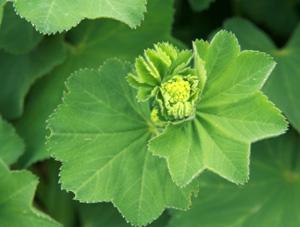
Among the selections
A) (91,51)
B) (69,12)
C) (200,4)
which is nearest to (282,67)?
(200,4)

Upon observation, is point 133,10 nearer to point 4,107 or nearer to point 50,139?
point 50,139

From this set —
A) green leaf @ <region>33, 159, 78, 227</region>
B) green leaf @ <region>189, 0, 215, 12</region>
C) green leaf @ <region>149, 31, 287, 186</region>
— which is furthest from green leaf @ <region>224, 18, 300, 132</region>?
green leaf @ <region>33, 159, 78, 227</region>

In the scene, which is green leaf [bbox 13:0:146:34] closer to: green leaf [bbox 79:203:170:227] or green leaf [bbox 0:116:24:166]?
green leaf [bbox 0:116:24:166]

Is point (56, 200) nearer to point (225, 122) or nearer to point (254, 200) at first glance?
point (254, 200)

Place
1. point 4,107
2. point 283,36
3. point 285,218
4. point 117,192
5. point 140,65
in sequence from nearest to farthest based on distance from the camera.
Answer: point 140,65 < point 117,192 < point 285,218 < point 4,107 < point 283,36

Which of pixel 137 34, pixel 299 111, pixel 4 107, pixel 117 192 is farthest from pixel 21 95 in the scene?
pixel 299 111

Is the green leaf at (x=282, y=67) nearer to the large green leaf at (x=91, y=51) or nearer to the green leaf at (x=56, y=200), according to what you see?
the large green leaf at (x=91, y=51)
